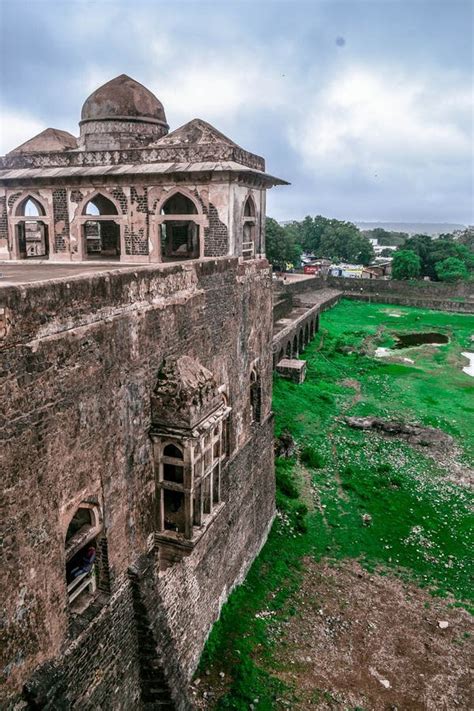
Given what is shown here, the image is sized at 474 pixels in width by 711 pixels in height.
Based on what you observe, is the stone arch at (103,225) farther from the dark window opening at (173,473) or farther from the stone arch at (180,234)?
the dark window opening at (173,473)

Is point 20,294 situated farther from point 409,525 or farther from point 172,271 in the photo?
point 409,525

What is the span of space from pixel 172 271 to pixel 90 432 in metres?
2.64

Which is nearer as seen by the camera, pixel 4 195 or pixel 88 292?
pixel 88 292

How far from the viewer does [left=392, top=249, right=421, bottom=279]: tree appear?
5988 centimetres

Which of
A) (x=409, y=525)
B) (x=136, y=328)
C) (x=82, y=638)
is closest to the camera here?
(x=82, y=638)

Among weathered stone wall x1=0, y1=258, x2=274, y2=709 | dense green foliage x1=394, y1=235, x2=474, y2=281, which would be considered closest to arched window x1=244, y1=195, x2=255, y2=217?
weathered stone wall x1=0, y1=258, x2=274, y2=709

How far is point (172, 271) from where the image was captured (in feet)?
24.6

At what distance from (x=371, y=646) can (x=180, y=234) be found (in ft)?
32.7

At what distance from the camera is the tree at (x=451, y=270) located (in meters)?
56.8

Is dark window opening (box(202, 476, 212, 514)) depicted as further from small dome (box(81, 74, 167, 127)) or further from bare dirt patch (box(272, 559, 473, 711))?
small dome (box(81, 74, 167, 127))

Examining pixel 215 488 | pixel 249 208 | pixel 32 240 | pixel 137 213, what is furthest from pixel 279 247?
pixel 215 488

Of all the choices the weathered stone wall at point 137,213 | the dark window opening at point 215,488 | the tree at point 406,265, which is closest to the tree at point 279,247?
the tree at point 406,265

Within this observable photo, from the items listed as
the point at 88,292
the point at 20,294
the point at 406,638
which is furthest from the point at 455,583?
the point at 20,294

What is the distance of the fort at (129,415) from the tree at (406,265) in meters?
50.8
